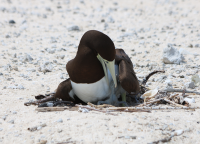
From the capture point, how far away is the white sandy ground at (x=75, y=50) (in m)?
3.67

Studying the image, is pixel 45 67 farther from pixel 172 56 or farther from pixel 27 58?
pixel 172 56

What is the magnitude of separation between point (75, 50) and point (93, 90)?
378 centimetres

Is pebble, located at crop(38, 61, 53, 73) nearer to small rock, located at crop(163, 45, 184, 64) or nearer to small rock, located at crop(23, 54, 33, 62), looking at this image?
small rock, located at crop(23, 54, 33, 62)

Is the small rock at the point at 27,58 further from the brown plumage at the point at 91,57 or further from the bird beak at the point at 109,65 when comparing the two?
the bird beak at the point at 109,65

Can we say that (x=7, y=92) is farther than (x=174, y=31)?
No

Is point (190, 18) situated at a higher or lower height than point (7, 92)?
higher

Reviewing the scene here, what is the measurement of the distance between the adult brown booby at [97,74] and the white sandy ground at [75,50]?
2.21ft

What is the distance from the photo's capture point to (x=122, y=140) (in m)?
3.47

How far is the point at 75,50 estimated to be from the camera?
8398 millimetres

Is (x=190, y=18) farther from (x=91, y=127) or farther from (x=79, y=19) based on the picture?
(x=91, y=127)

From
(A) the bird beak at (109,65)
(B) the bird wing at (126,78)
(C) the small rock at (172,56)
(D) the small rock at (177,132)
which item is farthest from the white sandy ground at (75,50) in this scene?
(A) the bird beak at (109,65)

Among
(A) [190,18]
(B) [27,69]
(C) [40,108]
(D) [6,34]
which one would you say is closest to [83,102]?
(C) [40,108]

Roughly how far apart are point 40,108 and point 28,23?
7168 mm

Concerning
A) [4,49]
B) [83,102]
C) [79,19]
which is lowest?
[83,102]
